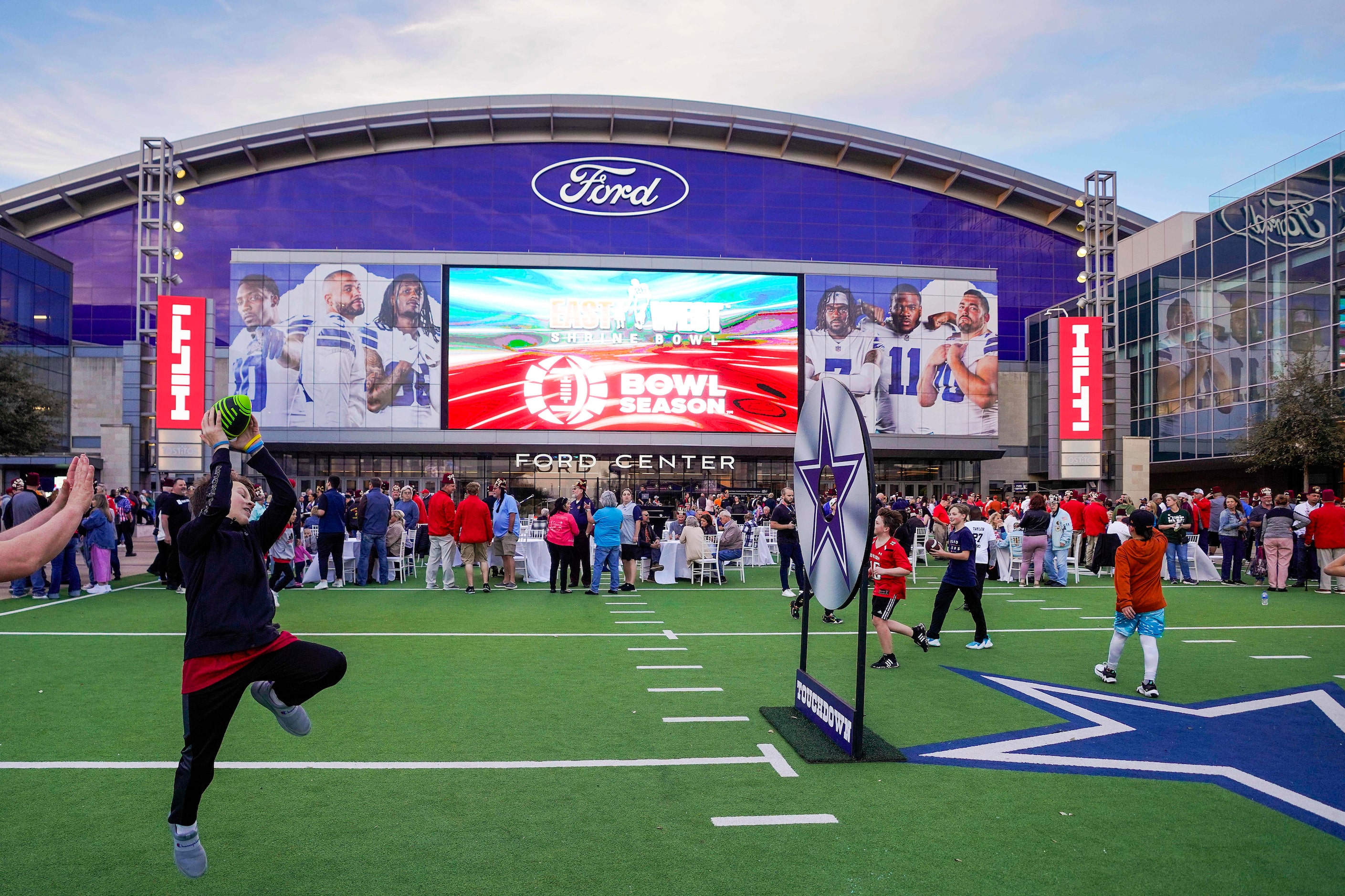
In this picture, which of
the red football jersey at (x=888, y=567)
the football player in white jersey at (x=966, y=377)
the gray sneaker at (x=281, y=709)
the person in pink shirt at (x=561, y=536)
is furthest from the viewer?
the football player in white jersey at (x=966, y=377)

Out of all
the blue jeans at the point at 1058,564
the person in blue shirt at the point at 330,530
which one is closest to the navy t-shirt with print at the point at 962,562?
the blue jeans at the point at 1058,564

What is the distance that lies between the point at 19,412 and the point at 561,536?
27082mm

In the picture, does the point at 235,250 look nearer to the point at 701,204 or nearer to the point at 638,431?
the point at 638,431

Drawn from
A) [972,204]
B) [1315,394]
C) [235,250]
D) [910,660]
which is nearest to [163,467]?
[235,250]

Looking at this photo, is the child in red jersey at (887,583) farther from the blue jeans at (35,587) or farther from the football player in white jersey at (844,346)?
the football player in white jersey at (844,346)

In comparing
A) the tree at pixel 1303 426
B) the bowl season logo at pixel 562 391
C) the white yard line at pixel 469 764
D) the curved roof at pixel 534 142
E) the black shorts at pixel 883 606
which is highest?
the curved roof at pixel 534 142

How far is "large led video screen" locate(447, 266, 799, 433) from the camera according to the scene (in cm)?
3694

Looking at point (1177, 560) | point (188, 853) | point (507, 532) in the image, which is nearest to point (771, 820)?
point (188, 853)

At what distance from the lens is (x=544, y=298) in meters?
37.3

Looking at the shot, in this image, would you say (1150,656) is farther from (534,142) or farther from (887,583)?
(534,142)

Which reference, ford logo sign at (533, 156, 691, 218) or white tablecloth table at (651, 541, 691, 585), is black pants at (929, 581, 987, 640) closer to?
white tablecloth table at (651, 541, 691, 585)

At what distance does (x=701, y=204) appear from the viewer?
49.4 m

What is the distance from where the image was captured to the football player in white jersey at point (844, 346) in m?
38.7

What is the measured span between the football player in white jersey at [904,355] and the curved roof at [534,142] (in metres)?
15.0
